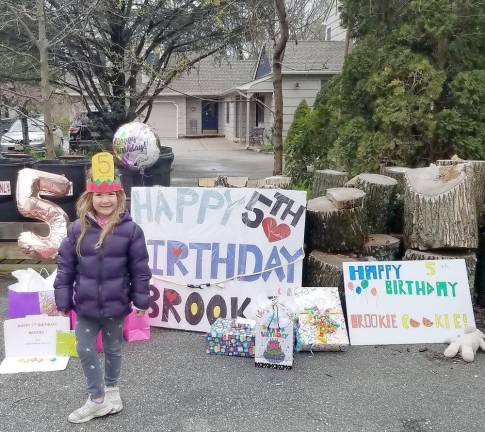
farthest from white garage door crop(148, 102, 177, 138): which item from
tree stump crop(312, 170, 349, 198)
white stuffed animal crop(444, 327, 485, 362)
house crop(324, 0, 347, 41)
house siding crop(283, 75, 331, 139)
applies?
white stuffed animal crop(444, 327, 485, 362)

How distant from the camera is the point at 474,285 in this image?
499 centimetres

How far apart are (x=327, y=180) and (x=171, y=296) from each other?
2.56 metres

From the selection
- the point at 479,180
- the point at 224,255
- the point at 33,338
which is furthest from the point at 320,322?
the point at 479,180

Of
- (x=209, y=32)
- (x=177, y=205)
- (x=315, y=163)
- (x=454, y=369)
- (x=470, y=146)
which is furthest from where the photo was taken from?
(x=209, y=32)

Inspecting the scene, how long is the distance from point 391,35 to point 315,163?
2.45 metres

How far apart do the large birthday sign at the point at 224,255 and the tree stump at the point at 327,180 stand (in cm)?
164

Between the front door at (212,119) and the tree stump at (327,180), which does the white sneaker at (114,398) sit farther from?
the front door at (212,119)

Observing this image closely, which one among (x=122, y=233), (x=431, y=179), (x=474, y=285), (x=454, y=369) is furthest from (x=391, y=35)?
(x=122, y=233)

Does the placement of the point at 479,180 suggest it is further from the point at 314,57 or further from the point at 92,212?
the point at 314,57

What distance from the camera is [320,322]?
4.21m

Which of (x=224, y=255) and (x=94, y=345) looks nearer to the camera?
(x=94, y=345)

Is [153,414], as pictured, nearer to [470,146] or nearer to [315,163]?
[470,146]

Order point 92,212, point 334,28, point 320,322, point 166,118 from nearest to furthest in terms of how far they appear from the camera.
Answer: point 92,212, point 320,322, point 334,28, point 166,118

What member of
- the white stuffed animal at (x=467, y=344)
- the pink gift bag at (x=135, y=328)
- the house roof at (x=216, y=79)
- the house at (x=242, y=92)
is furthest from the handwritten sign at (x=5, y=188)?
the house roof at (x=216, y=79)
